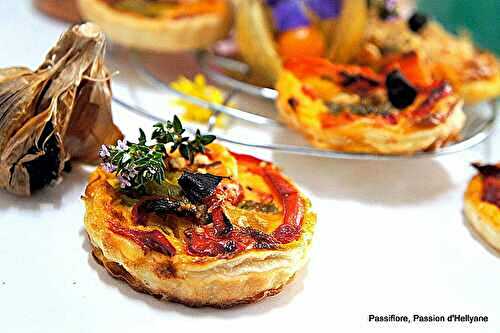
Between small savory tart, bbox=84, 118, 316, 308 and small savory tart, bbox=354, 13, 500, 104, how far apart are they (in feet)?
4.87

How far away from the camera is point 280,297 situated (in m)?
2.52

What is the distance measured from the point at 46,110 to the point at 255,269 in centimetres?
103

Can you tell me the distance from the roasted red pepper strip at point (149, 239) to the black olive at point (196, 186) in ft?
0.71

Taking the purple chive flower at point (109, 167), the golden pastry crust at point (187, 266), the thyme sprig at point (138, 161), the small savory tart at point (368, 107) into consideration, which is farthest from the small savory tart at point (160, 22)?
the golden pastry crust at point (187, 266)

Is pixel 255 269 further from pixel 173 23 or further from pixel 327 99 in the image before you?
pixel 173 23

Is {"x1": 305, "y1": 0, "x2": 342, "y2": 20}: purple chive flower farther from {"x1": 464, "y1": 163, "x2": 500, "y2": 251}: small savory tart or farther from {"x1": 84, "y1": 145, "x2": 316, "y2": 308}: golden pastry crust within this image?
{"x1": 84, "y1": 145, "x2": 316, "y2": 308}: golden pastry crust

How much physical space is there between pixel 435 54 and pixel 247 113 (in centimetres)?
114

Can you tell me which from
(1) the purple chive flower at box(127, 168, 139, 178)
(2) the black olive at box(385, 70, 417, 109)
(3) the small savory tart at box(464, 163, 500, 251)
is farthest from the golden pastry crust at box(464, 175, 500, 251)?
(1) the purple chive flower at box(127, 168, 139, 178)

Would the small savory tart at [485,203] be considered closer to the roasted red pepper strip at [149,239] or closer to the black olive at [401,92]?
the black olive at [401,92]

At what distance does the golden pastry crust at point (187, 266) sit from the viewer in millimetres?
2301

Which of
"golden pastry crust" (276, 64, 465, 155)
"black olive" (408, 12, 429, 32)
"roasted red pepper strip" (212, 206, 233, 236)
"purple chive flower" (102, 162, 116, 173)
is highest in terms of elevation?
"black olive" (408, 12, 429, 32)

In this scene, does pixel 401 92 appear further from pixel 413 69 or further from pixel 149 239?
pixel 149 239

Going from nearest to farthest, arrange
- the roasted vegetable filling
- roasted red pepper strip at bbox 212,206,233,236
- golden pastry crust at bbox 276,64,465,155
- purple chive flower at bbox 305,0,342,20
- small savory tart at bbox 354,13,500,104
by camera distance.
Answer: roasted red pepper strip at bbox 212,206,233,236 → the roasted vegetable filling → golden pastry crust at bbox 276,64,465,155 → small savory tart at bbox 354,13,500,104 → purple chive flower at bbox 305,0,342,20

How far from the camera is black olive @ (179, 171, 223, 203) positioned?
2.52m
